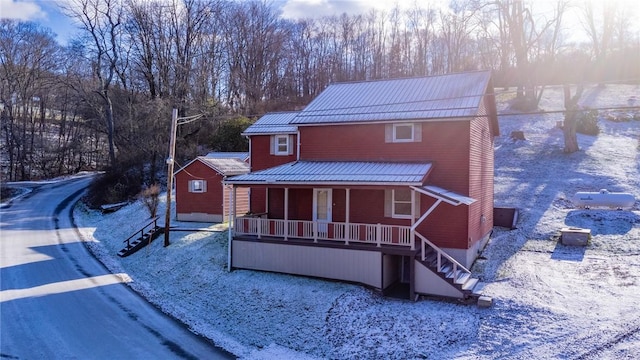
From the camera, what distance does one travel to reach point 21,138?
50656 mm

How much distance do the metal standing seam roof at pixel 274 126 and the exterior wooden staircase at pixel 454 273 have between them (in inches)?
387

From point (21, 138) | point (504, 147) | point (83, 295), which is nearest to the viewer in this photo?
point (83, 295)

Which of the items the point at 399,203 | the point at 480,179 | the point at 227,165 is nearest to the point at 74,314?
the point at 399,203

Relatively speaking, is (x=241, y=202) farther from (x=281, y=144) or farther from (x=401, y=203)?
(x=401, y=203)

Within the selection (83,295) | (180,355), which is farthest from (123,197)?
(180,355)

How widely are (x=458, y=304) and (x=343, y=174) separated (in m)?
6.19

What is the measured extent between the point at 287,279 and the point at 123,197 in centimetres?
2463

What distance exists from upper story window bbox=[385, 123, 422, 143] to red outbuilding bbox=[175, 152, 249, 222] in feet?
38.7

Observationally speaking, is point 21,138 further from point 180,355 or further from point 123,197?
point 180,355

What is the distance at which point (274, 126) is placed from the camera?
23.8 metres

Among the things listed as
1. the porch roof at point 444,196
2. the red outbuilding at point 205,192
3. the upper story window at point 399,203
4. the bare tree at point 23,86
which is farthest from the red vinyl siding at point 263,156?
the bare tree at point 23,86

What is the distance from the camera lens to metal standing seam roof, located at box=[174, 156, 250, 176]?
26.9 meters

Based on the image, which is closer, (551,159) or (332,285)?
(332,285)

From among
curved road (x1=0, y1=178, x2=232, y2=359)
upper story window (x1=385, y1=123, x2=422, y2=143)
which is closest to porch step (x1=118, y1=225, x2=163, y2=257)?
curved road (x1=0, y1=178, x2=232, y2=359)
